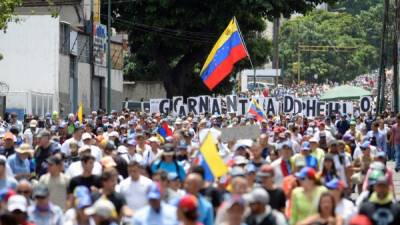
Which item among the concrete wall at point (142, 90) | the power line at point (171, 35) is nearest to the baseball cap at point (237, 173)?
the power line at point (171, 35)

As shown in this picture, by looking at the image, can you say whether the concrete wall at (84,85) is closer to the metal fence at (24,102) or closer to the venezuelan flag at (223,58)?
the metal fence at (24,102)

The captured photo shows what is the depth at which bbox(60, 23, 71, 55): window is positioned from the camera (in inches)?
1854

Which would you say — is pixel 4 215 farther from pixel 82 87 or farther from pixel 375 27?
pixel 375 27

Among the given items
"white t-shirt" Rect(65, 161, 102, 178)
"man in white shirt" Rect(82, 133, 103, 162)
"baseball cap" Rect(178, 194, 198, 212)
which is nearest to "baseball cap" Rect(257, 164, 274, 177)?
"white t-shirt" Rect(65, 161, 102, 178)

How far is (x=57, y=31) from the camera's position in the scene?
46125 millimetres

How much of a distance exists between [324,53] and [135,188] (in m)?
122

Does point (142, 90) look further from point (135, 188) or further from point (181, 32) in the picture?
point (135, 188)

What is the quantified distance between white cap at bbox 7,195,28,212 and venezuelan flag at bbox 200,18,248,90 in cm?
1884

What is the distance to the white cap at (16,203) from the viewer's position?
11.4m

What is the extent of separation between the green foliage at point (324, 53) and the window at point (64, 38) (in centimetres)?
8633

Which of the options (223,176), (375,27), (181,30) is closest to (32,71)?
(181,30)

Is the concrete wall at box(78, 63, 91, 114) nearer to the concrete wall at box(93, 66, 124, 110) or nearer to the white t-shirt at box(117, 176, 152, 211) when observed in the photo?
the concrete wall at box(93, 66, 124, 110)

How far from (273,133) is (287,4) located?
32.3 meters

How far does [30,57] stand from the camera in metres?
46.3
